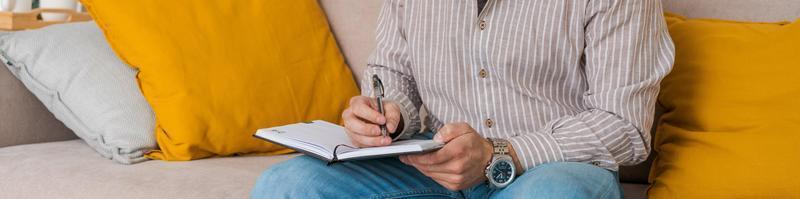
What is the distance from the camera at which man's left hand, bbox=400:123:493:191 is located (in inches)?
44.6

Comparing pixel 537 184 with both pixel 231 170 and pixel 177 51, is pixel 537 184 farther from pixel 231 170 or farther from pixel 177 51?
pixel 177 51

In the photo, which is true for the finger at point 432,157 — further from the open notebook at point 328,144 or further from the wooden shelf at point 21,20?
the wooden shelf at point 21,20

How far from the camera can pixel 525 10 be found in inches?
53.1

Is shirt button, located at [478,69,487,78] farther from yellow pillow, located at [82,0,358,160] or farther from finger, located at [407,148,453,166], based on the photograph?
yellow pillow, located at [82,0,358,160]

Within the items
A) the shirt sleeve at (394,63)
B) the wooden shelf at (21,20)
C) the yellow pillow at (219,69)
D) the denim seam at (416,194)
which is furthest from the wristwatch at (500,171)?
the wooden shelf at (21,20)

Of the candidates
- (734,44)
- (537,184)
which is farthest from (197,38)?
(734,44)

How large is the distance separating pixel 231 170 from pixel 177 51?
0.25 m

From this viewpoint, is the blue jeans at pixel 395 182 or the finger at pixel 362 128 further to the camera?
the finger at pixel 362 128

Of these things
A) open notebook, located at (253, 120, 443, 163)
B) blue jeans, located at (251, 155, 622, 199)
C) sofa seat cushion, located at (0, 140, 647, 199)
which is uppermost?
open notebook, located at (253, 120, 443, 163)

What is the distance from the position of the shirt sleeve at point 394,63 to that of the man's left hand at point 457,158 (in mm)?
316

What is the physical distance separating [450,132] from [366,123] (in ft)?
0.51

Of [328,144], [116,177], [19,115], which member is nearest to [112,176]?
[116,177]

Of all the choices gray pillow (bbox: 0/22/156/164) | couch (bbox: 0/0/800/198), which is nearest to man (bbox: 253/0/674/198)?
couch (bbox: 0/0/800/198)

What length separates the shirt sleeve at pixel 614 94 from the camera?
4.01 ft
